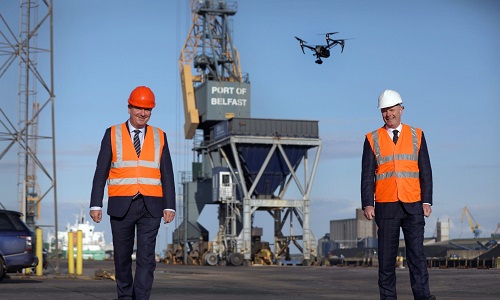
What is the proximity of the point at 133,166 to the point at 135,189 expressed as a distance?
10.6 inches

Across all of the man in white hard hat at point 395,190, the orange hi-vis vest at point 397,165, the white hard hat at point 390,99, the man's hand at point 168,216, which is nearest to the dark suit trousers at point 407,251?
the man in white hard hat at point 395,190

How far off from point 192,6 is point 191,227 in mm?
19581

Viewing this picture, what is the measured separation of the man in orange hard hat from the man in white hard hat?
2.24m

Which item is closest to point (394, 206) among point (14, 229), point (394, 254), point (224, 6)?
point (394, 254)

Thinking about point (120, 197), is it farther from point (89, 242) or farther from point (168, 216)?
point (89, 242)

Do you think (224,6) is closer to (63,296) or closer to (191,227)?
(191,227)

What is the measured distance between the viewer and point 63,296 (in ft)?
46.3

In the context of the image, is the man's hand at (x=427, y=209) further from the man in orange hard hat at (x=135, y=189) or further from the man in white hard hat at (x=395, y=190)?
the man in orange hard hat at (x=135, y=189)

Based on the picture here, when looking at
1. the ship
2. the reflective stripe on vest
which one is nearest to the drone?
the reflective stripe on vest

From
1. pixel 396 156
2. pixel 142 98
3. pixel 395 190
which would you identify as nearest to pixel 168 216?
pixel 142 98

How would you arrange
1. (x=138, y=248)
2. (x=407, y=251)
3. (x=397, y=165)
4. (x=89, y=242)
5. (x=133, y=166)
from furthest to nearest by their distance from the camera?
(x=89, y=242)
(x=397, y=165)
(x=407, y=251)
(x=133, y=166)
(x=138, y=248)

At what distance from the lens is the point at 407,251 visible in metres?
9.95

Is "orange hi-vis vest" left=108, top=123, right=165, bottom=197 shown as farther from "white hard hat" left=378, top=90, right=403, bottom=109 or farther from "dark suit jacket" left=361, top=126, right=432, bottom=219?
"white hard hat" left=378, top=90, right=403, bottom=109

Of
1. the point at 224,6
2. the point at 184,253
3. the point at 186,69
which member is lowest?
the point at 184,253
